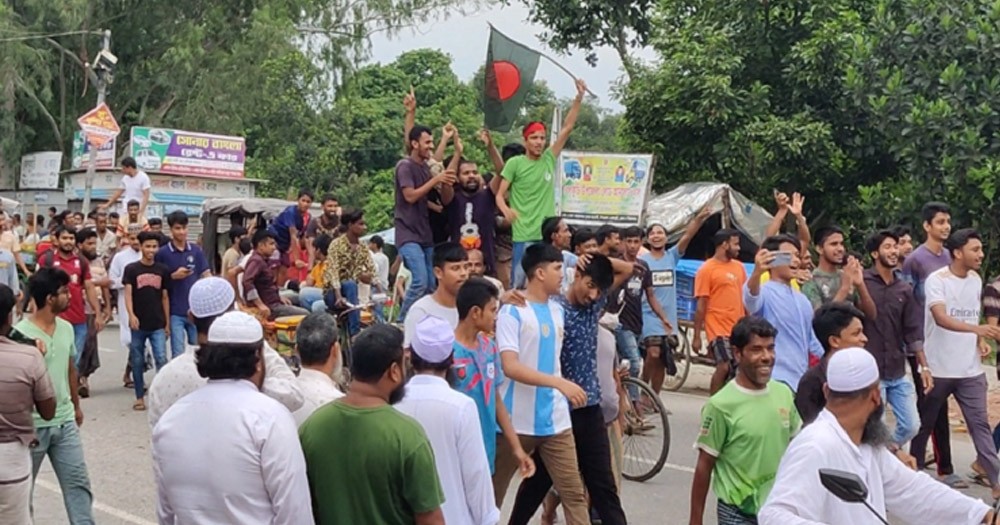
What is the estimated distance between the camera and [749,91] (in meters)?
19.1

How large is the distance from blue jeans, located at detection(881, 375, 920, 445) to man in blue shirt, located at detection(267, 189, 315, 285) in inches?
265

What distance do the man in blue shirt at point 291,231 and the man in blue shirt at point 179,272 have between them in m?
1.28

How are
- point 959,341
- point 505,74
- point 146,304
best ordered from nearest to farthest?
point 959,341 → point 505,74 → point 146,304

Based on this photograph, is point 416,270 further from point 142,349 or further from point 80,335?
point 80,335

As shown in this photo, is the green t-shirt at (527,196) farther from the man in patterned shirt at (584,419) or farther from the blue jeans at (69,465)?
the blue jeans at (69,465)

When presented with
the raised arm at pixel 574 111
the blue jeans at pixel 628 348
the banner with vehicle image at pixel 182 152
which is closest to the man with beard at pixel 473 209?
the raised arm at pixel 574 111

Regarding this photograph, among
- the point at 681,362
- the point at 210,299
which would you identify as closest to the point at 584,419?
the point at 210,299

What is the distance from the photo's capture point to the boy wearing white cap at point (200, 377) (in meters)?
4.34

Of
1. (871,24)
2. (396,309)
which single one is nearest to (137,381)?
(396,309)

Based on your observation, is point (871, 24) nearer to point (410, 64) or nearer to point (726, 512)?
point (726, 512)

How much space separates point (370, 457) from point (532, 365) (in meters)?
2.19

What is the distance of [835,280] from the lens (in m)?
8.33

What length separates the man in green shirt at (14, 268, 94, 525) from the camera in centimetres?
591

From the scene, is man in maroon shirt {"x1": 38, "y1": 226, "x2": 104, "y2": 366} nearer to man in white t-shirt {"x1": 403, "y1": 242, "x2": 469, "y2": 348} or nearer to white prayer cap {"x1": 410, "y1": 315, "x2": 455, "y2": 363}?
man in white t-shirt {"x1": 403, "y1": 242, "x2": 469, "y2": 348}
